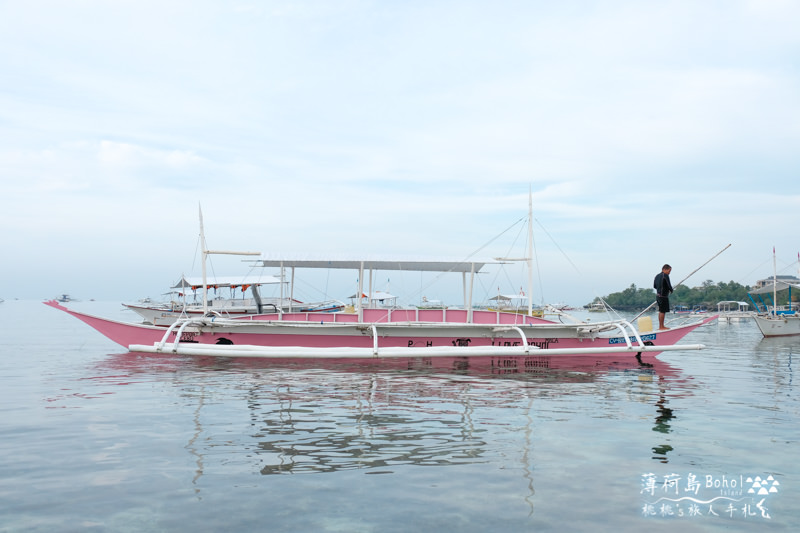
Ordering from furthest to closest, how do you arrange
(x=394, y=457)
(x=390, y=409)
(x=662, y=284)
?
(x=662, y=284) → (x=390, y=409) → (x=394, y=457)

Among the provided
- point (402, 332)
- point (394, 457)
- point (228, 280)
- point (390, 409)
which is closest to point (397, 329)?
point (402, 332)

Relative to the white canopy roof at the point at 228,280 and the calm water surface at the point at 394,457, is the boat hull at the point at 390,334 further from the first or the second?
the white canopy roof at the point at 228,280

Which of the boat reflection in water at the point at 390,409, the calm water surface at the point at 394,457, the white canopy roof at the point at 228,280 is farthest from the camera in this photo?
the white canopy roof at the point at 228,280

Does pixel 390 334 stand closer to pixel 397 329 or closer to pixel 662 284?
pixel 397 329

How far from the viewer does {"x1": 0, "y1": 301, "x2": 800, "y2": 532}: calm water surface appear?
639 cm

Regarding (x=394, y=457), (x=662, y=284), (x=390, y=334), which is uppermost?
(x=662, y=284)

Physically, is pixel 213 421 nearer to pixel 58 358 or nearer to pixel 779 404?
pixel 779 404

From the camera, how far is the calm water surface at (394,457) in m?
6.39

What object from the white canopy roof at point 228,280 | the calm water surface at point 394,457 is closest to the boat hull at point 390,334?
the calm water surface at point 394,457

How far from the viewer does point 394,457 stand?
331 inches

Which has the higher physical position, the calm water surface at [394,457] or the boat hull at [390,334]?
the boat hull at [390,334]

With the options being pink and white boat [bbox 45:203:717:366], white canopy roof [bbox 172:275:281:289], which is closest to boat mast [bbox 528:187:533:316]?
pink and white boat [bbox 45:203:717:366]

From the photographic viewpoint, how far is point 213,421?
10758 mm

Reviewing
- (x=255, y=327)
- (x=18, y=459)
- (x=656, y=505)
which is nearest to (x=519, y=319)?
(x=255, y=327)
